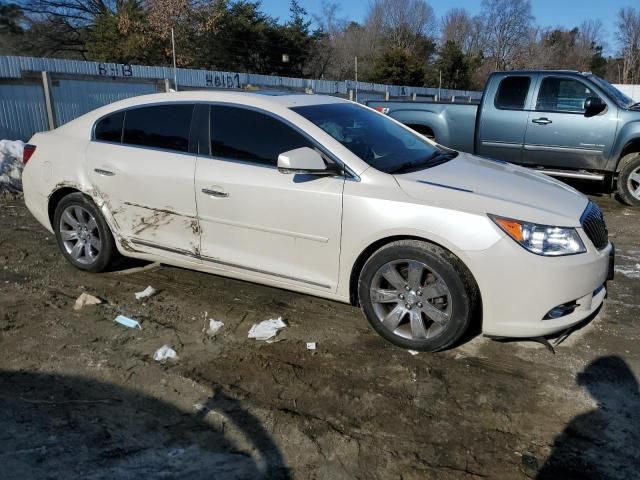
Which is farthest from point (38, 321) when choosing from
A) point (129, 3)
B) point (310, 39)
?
point (310, 39)

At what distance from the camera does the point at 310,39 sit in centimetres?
4609

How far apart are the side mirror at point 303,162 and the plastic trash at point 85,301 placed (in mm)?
1971

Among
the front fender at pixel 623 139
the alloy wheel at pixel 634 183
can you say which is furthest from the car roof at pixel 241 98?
the alloy wheel at pixel 634 183

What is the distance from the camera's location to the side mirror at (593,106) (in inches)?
296

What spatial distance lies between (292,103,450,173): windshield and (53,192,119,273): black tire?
2067 millimetres

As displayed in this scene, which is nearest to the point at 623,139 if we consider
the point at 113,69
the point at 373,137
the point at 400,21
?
the point at 373,137

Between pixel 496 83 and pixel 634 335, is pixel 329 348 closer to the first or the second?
pixel 634 335

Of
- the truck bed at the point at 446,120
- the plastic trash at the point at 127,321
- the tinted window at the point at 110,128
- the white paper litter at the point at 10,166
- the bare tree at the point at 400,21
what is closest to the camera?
the plastic trash at the point at 127,321

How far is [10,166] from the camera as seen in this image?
27.4ft

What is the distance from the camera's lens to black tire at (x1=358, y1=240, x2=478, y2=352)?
325 centimetres

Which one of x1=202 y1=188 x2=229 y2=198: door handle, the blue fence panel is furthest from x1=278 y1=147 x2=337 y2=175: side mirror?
the blue fence panel

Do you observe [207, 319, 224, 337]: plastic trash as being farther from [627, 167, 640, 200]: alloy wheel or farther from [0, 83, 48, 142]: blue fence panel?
[0, 83, 48, 142]: blue fence panel

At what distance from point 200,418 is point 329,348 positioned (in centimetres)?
107

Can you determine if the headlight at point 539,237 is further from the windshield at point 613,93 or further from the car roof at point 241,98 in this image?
the windshield at point 613,93
